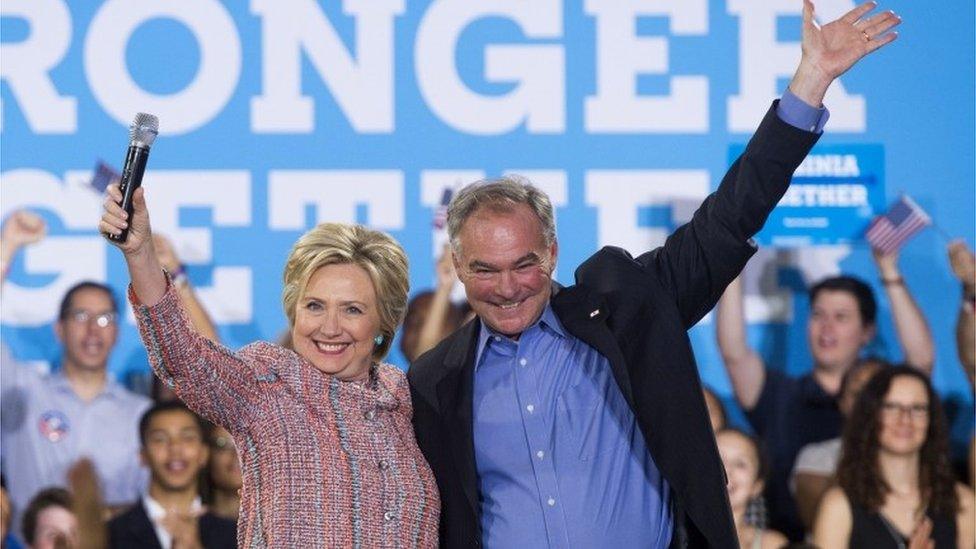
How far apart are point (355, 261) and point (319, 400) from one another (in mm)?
246

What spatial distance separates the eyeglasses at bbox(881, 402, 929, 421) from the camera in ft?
16.0

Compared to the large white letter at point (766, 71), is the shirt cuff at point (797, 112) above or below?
below

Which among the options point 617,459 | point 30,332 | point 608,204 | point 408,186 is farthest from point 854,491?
point 30,332

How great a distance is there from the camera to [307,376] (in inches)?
95.1

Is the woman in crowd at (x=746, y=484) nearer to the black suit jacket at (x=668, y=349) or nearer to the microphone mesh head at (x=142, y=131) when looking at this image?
the black suit jacket at (x=668, y=349)

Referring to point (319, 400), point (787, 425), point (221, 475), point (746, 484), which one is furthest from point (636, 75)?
point (319, 400)

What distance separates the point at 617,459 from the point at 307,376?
1.92 ft

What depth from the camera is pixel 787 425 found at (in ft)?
16.4

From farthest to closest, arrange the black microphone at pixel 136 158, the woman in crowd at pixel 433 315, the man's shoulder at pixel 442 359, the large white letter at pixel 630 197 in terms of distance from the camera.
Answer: the large white letter at pixel 630 197 → the woman in crowd at pixel 433 315 → the man's shoulder at pixel 442 359 → the black microphone at pixel 136 158

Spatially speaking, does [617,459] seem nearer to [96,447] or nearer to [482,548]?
[482,548]

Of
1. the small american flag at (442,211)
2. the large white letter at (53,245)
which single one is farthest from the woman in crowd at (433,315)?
the large white letter at (53,245)

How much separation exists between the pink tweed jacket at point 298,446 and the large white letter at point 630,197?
8.79 ft

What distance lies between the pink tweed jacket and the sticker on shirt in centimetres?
274

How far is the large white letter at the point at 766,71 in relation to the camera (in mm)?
5070
